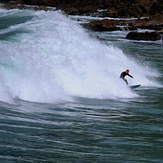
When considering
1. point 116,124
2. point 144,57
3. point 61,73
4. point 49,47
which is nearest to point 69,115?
point 116,124

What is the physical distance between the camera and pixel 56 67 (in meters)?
15.6

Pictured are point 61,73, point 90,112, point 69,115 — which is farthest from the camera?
point 61,73

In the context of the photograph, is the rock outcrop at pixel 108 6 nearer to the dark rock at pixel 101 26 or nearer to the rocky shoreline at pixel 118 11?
the rocky shoreline at pixel 118 11

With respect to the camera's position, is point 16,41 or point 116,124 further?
point 16,41

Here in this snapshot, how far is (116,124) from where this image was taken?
976 centimetres

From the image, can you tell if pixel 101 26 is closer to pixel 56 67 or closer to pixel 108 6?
pixel 108 6

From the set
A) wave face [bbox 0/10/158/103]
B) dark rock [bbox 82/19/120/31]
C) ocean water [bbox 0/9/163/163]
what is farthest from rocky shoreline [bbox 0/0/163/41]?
ocean water [bbox 0/9/163/163]

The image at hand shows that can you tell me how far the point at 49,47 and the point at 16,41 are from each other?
1793 mm

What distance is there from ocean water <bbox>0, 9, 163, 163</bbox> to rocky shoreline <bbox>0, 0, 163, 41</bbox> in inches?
889

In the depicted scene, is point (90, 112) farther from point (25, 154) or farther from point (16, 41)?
point (16, 41)

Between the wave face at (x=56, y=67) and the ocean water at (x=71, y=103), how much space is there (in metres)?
0.03

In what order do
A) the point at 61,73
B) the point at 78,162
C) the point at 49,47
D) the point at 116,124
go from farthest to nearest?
1. the point at 49,47
2. the point at 61,73
3. the point at 116,124
4. the point at 78,162

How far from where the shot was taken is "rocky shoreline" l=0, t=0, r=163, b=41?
49.6 metres

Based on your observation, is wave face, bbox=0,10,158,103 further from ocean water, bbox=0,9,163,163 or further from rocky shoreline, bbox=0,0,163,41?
rocky shoreline, bbox=0,0,163,41
